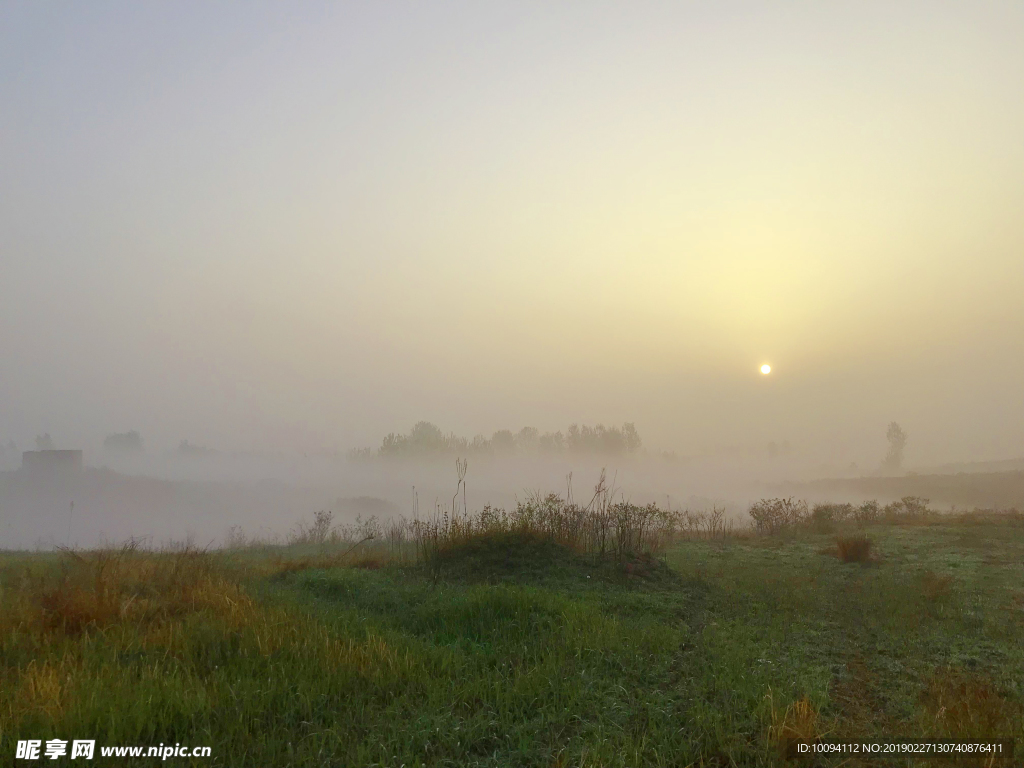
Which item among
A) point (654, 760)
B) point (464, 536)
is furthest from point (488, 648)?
point (464, 536)

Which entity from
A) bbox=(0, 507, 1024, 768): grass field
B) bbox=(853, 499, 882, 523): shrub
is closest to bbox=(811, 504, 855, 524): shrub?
bbox=(853, 499, 882, 523): shrub

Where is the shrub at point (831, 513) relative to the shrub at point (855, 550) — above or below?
below

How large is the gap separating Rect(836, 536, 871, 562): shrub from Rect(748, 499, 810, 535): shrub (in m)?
5.39

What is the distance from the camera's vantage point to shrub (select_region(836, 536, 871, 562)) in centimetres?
1230

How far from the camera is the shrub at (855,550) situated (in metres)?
12.3

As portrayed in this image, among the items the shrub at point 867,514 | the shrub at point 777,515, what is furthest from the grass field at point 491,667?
the shrub at point 867,514

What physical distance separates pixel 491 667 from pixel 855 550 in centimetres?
993

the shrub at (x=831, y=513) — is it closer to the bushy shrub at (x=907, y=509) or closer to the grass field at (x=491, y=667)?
the bushy shrub at (x=907, y=509)

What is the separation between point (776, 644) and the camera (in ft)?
22.0

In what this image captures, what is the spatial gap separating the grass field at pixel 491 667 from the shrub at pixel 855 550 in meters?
2.41

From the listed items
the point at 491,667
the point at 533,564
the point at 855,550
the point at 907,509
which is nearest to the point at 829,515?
the point at 907,509

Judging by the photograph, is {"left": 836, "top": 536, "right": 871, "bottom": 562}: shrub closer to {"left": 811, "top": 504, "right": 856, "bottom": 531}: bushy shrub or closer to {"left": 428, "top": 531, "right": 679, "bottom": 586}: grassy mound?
{"left": 428, "top": 531, "right": 679, "bottom": 586}: grassy mound

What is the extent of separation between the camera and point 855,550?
12.4 metres

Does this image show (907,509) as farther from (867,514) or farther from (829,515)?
(829,515)
